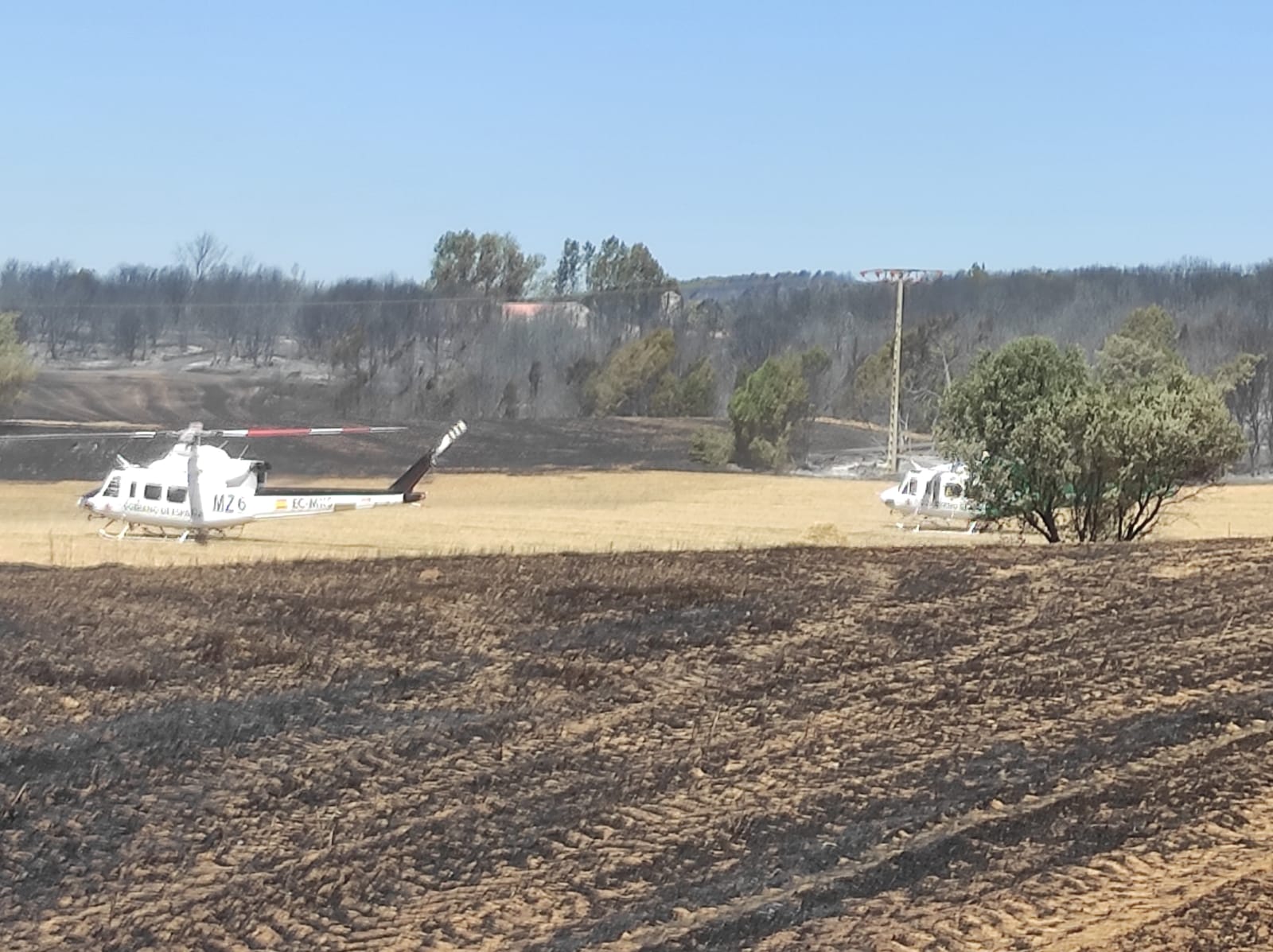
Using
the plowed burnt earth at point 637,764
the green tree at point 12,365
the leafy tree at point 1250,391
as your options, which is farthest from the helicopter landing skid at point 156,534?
the leafy tree at point 1250,391

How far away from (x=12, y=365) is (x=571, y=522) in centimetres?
2144

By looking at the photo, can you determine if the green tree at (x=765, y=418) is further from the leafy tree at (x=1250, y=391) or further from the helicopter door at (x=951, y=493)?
the helicopter door at (x=951, y=493)

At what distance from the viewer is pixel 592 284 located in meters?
106

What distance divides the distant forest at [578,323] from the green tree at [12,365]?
0.87 metres

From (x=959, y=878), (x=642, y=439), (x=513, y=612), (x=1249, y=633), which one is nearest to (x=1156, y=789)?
(x=959, y=878)

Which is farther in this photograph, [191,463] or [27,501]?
[27,501]

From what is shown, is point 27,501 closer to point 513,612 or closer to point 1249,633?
point 513,612

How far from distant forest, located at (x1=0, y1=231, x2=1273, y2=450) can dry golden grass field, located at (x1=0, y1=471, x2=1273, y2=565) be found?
20.4 feet

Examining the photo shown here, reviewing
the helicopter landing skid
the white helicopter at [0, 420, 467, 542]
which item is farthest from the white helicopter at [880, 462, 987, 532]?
the helicopter landing skid

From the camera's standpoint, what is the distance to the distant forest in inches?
2285

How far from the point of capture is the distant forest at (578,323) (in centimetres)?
5803

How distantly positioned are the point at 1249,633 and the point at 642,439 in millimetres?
56433

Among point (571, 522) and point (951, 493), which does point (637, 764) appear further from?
point (571, 522)

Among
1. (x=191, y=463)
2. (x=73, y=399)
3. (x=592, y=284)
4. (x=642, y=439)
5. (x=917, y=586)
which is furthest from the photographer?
(x=592, y=284)
